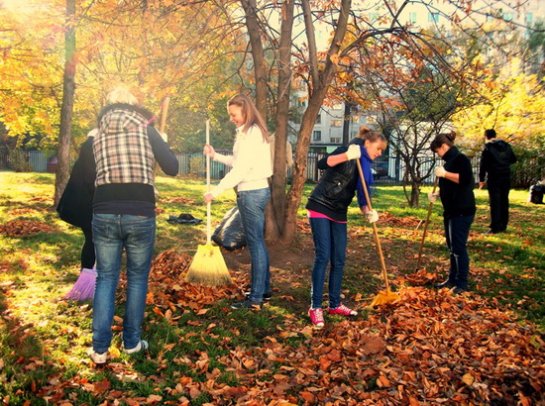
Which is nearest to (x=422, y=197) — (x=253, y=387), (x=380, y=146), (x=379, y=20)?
(x=379, y=20)

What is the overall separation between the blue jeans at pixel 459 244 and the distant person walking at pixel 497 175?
411cm

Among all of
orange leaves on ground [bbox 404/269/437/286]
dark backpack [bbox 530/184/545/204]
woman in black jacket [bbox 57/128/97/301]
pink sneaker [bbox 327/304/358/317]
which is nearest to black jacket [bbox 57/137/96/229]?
woman in black jacket [bbox 57/128/97/301]

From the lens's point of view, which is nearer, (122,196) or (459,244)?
(122,196)

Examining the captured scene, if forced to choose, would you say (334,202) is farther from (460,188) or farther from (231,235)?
(231,235)

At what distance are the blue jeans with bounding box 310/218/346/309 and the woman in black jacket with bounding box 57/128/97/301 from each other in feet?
6.75

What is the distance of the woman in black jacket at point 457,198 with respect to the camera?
16.8 ft

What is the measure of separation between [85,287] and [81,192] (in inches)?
39.3

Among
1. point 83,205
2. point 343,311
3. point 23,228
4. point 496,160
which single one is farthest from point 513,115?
point 83,205

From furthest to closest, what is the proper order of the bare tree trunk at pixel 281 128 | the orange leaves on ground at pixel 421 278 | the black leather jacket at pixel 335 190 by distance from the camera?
the bare tree trunk at pixel 281 128
the orange leaves on ground at pixel 421 278
the black leather jacket at pixel 335 190

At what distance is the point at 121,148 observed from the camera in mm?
3121

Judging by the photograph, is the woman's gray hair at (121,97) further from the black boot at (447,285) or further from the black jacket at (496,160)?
the black jacket at (496,160)

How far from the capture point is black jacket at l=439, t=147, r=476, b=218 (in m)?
5.12

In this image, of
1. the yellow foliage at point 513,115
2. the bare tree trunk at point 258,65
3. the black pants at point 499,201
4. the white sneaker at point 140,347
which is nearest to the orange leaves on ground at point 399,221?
the black pants at point 499,201

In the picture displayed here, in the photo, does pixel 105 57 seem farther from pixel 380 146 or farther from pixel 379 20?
pixel 380 146
